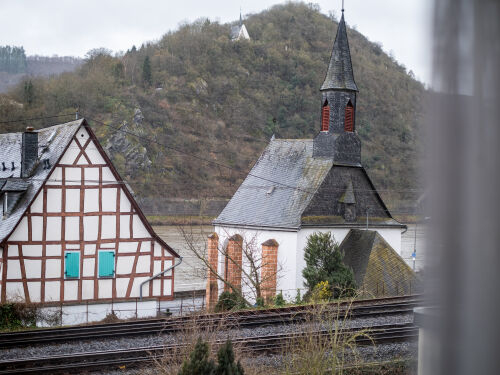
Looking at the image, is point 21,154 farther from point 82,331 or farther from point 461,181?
point 461,181

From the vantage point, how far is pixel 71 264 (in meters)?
18.9

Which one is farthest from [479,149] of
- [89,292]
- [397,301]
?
[89,292]

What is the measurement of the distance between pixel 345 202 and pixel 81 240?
1091 cm

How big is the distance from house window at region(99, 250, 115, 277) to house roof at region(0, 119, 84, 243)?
2684 mm

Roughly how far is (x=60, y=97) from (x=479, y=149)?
3947cm

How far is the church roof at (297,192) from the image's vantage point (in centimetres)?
2522

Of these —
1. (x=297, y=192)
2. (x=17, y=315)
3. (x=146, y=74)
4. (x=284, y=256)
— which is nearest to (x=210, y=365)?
(x=17, y=315)

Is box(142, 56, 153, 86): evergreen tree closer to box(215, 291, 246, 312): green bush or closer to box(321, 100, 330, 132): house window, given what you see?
box(321, 100, 330, 132): house window

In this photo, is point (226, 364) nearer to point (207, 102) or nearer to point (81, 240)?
point (81, 240)

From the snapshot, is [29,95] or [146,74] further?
[146,74]

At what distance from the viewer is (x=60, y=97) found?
38.7m

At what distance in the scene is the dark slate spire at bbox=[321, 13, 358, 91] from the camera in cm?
2597

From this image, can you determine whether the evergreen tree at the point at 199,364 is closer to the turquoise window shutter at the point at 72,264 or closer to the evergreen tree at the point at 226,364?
the evergreen tree at the point at 226,364

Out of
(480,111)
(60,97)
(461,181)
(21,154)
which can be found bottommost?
(461,181)
